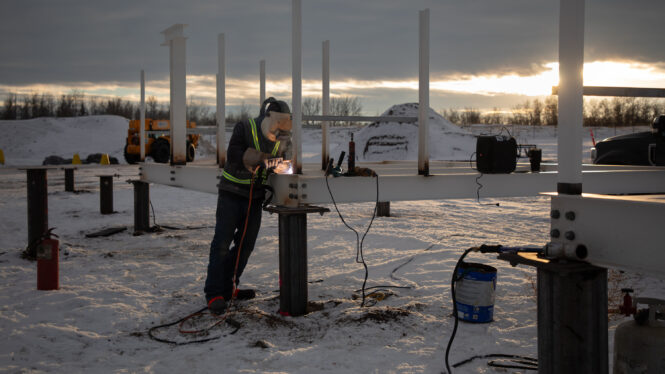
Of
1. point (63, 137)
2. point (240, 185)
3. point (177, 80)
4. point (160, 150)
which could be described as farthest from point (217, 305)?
point (63, 137)

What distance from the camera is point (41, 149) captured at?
145 ft

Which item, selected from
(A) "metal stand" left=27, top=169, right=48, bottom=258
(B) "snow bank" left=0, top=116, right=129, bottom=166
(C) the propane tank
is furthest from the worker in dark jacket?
(B) "snow bank" left=0, top=116, right=129, bottom=166

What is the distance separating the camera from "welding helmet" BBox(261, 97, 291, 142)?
5293 millimetres

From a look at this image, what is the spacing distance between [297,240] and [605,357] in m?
2.92

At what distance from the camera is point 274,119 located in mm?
5309

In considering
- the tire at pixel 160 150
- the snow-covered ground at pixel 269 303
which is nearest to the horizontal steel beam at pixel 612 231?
the snow-covered ground at pixel 269 303

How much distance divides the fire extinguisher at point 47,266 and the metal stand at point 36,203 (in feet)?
7.93

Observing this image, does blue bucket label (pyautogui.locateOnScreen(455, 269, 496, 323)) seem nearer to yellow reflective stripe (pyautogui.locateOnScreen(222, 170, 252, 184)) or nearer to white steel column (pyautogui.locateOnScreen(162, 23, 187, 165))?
yellow reflective stripe (pyautogui.locateOnScreen(222, 170, 252, 184))

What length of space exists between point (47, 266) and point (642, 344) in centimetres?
566

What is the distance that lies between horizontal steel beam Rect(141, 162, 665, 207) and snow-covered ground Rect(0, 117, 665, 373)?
110 centimetres

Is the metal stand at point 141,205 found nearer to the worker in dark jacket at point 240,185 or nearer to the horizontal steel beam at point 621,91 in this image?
the worker in dark jacket at point 240,185

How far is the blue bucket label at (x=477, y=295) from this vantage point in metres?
4.89

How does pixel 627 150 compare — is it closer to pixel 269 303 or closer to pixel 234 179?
pixel 269 303

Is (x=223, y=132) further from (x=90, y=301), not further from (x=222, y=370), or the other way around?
(x=222, y=370)
